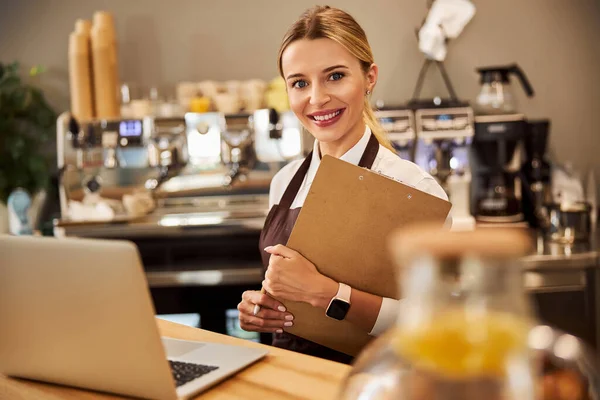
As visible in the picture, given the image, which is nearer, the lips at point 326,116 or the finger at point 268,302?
the finger at point 268,302

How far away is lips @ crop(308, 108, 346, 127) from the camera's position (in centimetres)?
170

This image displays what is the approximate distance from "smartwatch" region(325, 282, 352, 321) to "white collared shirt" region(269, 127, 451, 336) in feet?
0.25

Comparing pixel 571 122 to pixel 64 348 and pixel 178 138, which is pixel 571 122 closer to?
pixel 178 138

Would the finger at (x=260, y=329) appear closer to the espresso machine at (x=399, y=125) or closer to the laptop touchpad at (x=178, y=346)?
the laptop touchpad at (x=178, y=346)

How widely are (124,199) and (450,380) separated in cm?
317

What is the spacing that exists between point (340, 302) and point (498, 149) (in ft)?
7.59

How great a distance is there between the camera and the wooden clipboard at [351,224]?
1.40m

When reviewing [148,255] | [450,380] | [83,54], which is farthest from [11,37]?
[450,380]

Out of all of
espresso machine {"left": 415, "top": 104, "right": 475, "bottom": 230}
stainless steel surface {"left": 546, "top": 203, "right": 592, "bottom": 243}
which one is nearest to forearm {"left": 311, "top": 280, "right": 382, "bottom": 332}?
espresso machine {"left": 415, "top": 104, "right": 475, "bottom": 230}

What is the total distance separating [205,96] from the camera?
3.78 m

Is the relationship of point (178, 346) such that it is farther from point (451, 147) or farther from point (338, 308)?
point (451, 147)

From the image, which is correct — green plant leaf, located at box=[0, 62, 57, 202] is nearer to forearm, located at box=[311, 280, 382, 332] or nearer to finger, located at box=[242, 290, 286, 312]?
finger, located at box=[242, 290, 286, 312]

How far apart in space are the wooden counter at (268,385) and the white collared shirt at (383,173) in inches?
9.6

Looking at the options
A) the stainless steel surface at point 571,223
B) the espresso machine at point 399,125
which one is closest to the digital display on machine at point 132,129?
the espresso machine at point 399,125
